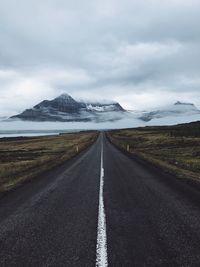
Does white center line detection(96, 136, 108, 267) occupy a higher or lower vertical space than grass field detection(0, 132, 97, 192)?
higher

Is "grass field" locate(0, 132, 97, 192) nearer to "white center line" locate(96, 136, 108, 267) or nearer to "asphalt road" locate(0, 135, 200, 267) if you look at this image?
"asphalt road" locate(0, 135, 200, 267)

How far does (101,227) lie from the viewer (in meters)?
8.33

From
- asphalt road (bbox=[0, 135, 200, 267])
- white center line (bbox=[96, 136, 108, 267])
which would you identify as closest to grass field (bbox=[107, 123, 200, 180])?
asphalt road (bbox=[0, 135, 200, 267])

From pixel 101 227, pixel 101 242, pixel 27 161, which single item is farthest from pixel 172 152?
pixel 101 242

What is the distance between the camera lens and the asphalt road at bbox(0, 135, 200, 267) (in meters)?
6.25

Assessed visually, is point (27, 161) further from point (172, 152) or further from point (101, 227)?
point (101, 227)

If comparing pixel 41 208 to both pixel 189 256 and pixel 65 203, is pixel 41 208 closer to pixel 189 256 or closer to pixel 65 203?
pixel 65 203

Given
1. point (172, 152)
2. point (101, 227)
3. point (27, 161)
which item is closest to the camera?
point (101, 227)

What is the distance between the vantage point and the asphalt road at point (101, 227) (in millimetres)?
6247

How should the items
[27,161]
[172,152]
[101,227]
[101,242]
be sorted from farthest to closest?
[172,152] → [27,161] → [101,227] → [101,242]

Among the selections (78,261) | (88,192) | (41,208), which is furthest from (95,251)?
(88,192)

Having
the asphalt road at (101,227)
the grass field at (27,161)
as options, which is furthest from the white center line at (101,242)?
the grass field at (27,161)

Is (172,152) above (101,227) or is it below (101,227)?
below

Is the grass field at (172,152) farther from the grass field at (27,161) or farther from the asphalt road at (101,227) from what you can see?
the grass field at (27,161)
